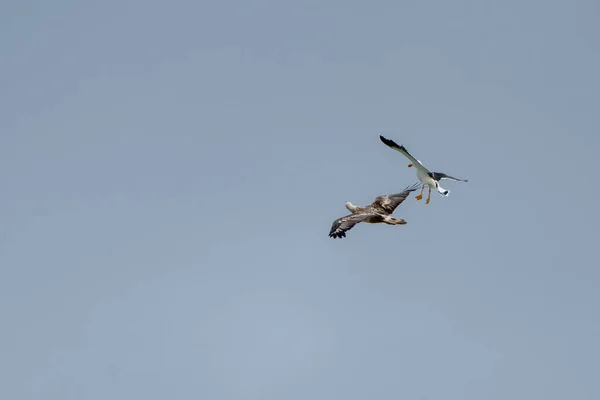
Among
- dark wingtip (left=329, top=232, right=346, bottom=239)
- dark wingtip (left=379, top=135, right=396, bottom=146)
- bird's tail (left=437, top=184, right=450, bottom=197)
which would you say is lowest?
dark wingtip (left=329, top=232, right=346, bottom=239)

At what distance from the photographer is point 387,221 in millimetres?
101750

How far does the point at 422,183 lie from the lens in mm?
102375

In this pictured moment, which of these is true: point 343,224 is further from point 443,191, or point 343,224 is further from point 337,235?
point 443,191

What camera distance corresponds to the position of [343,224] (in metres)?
98.4

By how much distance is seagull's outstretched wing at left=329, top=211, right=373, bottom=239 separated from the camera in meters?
97.7

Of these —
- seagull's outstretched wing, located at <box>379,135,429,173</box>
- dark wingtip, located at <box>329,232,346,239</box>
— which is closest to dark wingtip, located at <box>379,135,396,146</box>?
seagull's outstretched wing, located at <box>379,135,429,173</box>

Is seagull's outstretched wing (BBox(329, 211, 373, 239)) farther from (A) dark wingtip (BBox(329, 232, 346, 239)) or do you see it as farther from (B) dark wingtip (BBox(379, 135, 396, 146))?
(B) dark wingtip (BBox(379, 135, 396, 146))

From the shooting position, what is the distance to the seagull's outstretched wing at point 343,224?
97.7m

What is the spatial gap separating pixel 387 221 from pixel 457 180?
6205 mm

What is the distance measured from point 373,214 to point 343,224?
392cm

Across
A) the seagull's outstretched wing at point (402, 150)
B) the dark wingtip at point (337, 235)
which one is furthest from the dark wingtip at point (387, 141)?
the dark wingtip at point (337, 235)

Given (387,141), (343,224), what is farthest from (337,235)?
(387,141)

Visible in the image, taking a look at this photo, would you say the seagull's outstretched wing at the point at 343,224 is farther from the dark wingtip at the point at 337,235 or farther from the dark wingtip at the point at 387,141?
the dark wingtip at the point at 387,141

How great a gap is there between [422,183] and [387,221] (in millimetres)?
3847
